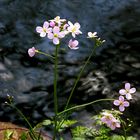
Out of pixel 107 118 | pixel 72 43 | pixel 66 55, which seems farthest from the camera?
pixel 66 55

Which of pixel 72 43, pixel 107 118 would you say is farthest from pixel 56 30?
pixel 107 118

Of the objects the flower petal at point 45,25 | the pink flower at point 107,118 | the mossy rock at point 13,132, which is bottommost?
the pink flower at point 107,118

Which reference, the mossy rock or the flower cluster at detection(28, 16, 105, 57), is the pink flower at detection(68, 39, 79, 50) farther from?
the mossy rock

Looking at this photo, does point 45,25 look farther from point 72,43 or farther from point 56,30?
point 72,43

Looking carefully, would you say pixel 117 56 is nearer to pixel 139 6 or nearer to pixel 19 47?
pixel 19 47

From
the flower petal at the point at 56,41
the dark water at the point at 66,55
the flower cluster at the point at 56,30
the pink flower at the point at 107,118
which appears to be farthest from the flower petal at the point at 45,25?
the dark water at the point at 66,55

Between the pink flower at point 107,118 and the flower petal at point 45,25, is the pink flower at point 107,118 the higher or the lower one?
the lower one

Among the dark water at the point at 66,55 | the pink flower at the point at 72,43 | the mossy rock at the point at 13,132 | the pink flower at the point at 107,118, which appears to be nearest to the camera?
the pink flower at the point at 107,118

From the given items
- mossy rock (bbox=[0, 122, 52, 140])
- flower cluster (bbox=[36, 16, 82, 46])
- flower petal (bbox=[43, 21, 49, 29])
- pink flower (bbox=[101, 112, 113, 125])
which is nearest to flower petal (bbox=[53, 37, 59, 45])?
flower cluster (bbox=[36, 16, 82, 46])

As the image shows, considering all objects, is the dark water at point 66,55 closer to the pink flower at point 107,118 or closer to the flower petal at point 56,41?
the pink flower at point 107,118
